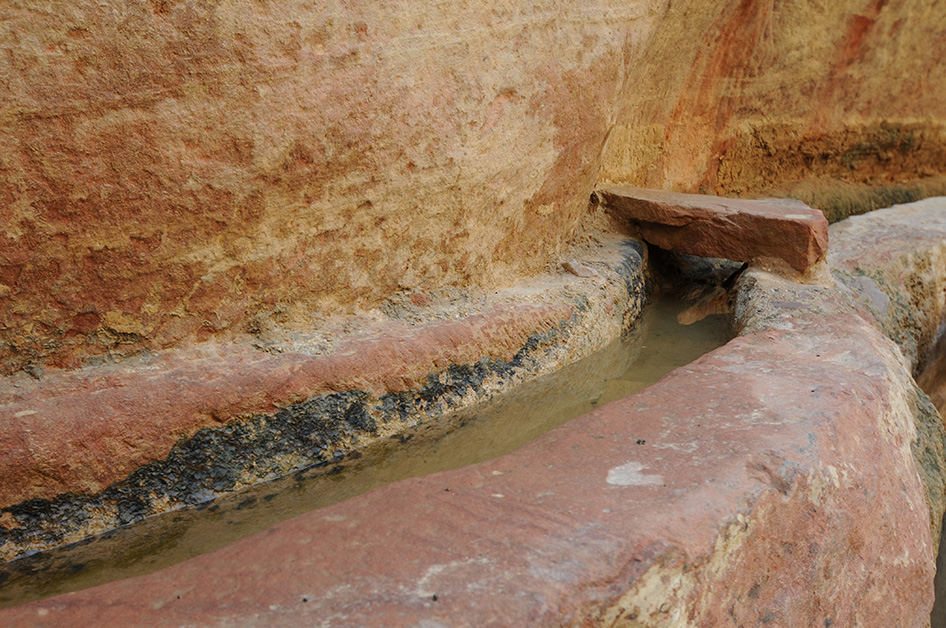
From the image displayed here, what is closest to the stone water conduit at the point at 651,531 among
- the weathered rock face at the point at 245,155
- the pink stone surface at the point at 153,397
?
the pink stone surface at the point at 153,397

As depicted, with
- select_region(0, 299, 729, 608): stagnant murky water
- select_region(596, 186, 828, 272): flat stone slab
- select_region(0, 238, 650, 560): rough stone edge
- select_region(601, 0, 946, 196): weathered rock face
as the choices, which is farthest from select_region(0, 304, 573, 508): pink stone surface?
select_region(601, 0, 946, 196): weathered rock face

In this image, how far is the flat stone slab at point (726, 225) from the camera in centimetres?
292

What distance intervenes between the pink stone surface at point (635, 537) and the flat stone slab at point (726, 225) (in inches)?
40.3

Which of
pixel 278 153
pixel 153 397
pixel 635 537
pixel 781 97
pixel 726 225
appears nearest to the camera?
pixel 635 537

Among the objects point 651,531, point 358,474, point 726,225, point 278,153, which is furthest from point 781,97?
point 651,531

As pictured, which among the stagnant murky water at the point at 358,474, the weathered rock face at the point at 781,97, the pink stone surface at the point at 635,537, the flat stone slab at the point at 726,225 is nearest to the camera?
the pink stone surface at the point at 635,537

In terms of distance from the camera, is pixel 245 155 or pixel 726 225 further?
pixel 726 225

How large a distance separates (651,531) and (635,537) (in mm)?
35

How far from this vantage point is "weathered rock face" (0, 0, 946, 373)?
5.07 feet

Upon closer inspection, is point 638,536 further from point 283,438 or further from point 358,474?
point 283,438

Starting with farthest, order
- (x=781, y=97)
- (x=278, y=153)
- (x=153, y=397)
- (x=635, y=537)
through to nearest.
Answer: (x=781, y=97) < (x=278, y=153) < (x=153, y=397) < (x=635, y=537)

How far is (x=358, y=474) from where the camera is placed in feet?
6.10

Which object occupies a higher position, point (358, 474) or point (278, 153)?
point (278, 153)

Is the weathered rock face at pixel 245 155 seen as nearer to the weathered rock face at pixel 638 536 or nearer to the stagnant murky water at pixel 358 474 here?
the stagnant murky water at pixel 358 474
